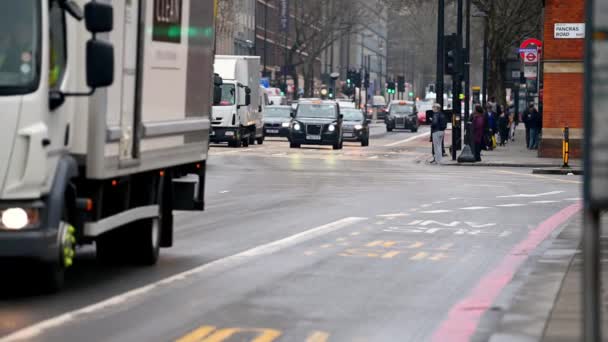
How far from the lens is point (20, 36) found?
10883mm

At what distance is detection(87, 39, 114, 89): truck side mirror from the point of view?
10731 mm

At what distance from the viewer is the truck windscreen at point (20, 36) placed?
1084cm

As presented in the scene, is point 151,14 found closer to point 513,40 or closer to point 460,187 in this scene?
point 460,187

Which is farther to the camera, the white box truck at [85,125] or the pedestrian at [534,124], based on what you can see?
the pedestrian at [534,124]

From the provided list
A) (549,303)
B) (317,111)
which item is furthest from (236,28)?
(549,303)

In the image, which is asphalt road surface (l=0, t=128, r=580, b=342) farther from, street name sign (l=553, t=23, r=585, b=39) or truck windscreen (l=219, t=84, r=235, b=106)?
truck windscreen (l=219, t=84, r=235, b=106)

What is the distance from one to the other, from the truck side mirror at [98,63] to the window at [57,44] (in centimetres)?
40

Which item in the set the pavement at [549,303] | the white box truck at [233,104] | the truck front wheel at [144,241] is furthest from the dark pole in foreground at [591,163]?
the white box truck at [233,104]

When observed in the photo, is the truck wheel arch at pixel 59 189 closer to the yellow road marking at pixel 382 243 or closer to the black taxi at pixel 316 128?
the yellow road marking at pixel 382 243

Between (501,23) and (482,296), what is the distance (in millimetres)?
62011

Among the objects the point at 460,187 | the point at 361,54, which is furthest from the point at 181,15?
the point at 361,54

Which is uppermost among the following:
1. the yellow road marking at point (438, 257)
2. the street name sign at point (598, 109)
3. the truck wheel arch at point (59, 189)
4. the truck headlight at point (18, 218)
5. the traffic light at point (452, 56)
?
the traffic light at point (452, 56)

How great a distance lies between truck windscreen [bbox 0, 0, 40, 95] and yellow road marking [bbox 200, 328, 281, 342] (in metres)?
2.27

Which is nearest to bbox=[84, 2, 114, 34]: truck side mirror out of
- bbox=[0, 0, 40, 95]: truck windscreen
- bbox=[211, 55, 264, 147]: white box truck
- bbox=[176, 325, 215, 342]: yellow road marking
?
bbox=[0, 0, 40, 95]: truck windscreen
